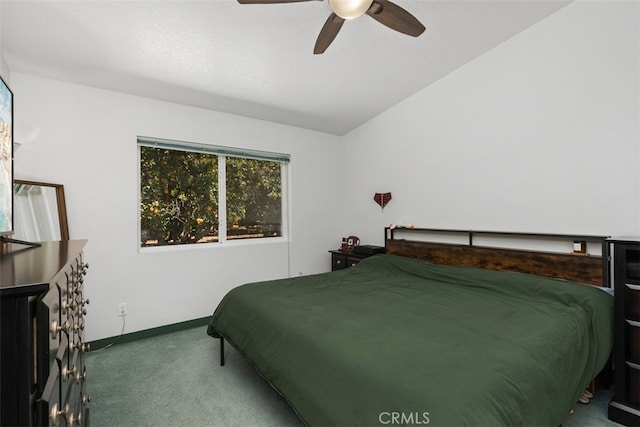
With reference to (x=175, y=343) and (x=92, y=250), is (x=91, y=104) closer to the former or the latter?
(x=92, y=250)

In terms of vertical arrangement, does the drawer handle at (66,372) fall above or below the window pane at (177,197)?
below

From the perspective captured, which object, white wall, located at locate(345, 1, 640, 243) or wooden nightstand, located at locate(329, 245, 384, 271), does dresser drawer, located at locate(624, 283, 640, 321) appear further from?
wooden nightstand, located at locate(329, 245, 384, 271)

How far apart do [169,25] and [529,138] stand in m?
3.05

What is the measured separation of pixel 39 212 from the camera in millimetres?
2439


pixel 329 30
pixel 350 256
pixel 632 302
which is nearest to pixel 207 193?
pixel 350 256

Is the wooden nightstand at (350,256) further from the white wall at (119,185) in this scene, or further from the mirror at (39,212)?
the mirror at (39,212)

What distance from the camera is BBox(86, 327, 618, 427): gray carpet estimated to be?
70.3 inches

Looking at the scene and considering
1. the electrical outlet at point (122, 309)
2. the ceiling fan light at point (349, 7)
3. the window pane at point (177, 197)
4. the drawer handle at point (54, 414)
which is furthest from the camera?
the window pane at point (177, 197)

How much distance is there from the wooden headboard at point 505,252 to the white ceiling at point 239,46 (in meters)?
1.77

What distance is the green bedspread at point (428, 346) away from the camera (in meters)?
1.08

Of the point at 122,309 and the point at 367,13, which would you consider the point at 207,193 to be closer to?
the point at 122,309

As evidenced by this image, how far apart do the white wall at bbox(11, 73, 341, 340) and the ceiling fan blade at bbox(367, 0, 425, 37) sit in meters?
2.30

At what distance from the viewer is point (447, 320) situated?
172cm
